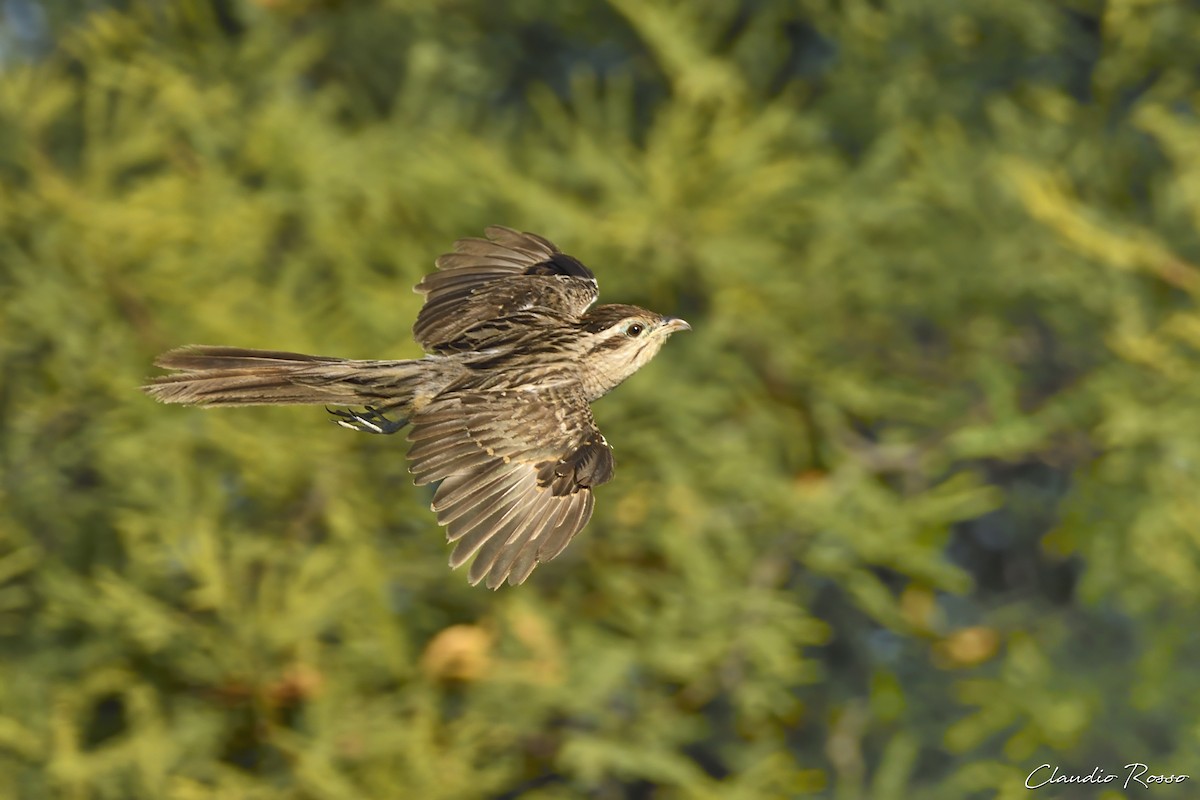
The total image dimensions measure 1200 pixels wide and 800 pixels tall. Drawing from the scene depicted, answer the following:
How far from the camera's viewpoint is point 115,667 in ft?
24.0

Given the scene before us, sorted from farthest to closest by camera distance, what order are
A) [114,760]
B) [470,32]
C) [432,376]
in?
[470,32], [114,760], [432,376]

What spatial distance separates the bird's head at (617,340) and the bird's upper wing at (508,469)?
0.18m

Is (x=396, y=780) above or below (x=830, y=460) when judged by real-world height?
below

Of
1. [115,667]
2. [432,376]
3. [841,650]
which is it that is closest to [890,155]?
[841,650]

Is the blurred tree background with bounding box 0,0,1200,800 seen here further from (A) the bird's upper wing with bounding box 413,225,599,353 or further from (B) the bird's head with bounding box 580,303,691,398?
(B) the bird's head with bounding box 580,303,691,398

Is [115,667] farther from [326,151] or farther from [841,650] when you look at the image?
[841,650]

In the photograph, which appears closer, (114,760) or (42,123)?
(114,760)

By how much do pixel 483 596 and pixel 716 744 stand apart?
1154 mm

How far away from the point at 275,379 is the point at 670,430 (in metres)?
3.84
